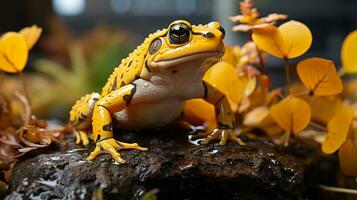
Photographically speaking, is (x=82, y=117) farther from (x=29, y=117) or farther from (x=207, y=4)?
(x=207, y=4)

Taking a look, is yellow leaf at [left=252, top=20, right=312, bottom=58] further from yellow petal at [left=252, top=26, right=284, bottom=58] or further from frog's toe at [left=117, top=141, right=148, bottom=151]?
frog's toe at [left=117, top=141, right=148, bottom=151]

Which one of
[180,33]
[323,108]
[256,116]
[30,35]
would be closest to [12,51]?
[30,35]

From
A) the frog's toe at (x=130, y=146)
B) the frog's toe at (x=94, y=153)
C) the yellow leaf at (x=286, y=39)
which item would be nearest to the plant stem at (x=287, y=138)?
the yellow leaf at (x=286, y=39)

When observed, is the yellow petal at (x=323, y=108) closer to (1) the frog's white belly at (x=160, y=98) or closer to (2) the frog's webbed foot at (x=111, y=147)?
(1) the frog's white belly at (x=160, y=98)

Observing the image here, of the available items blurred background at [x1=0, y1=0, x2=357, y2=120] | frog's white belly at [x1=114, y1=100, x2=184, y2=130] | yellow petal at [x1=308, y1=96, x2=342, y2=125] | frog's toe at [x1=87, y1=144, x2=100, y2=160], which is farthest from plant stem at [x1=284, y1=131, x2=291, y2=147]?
blurred background at [x1=0, y1=0, x2=357, y2=120]

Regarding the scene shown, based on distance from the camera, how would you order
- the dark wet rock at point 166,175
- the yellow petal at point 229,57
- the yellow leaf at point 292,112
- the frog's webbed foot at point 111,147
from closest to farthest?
the dark wet rock at point 166,175 → the frog's webbed foot at point 111,147 → the yellow leaf at point 292,112 → the yellow petal at point 229,57

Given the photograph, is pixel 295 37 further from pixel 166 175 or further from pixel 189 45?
pixel 166 175
